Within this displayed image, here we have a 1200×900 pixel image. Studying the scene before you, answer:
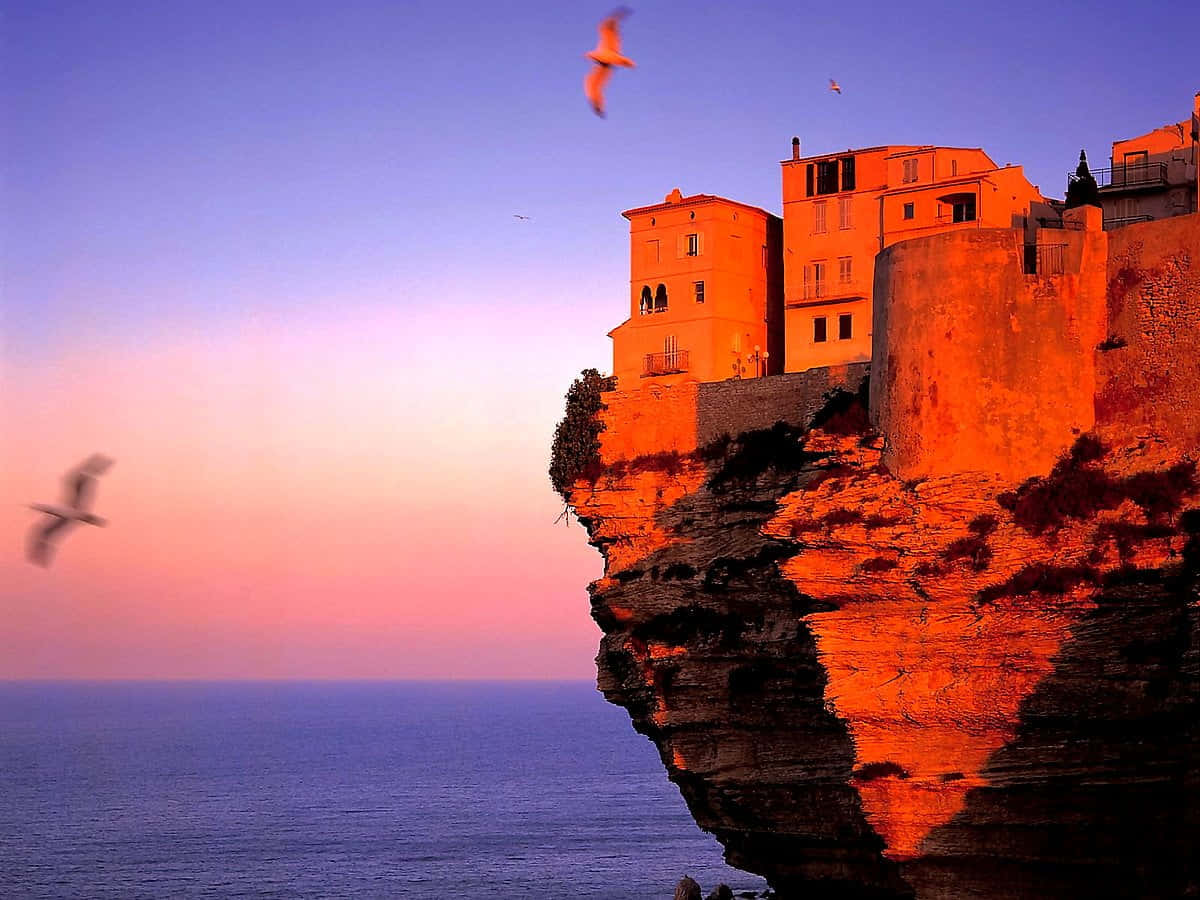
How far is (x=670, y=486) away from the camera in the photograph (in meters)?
47.4

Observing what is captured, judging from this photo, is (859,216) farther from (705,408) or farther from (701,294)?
(705,408)

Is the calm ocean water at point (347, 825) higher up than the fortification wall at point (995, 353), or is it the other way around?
the fortification wall at point (995, 353)

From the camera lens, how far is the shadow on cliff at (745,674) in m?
40.8

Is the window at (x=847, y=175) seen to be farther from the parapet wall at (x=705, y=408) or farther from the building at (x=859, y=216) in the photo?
the parapet wall at (x=705, y=408)

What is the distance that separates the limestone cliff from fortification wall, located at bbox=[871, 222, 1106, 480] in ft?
0.44

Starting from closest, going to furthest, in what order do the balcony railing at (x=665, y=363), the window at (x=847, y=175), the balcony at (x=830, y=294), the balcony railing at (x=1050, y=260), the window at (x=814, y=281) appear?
the balcony railing at (x=1050, y=260), the balcony at (x=830, y=294), the window at (x=814, y=281), the window at (x=847, y=175), the balcony railing at (x=665, y=363)

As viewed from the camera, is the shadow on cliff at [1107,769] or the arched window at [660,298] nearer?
the shadow on cliff at [1107,769]

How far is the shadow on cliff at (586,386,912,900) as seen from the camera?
134ft

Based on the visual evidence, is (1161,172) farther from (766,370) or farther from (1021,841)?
(1021,841)

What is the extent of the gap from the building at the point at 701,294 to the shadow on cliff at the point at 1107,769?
23459 millimetres

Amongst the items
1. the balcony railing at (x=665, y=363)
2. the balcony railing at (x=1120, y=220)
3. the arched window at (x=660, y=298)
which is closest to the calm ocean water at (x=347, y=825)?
the balcony railing at (x=665, y=363)

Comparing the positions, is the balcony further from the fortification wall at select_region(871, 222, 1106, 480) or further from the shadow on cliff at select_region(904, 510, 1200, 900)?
the shadow on cliff at select_region(904, 510, 1200, 900)

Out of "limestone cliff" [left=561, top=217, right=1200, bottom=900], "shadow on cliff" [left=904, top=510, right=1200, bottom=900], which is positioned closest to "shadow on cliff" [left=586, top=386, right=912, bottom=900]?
"limestone cliff" [left=561, top=217, right=1200, bottom=900]

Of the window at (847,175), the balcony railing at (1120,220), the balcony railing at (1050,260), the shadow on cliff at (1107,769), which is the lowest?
the shadow on cliff at (1107,769)
